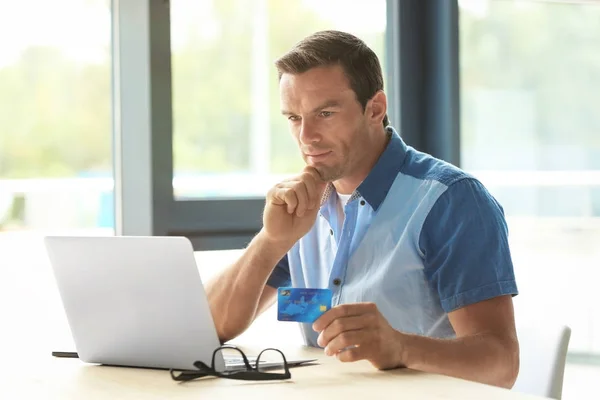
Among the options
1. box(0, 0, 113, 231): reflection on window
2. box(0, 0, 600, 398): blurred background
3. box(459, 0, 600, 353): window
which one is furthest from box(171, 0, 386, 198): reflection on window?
box(459, 0, 600, 353): window

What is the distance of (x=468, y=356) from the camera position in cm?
175

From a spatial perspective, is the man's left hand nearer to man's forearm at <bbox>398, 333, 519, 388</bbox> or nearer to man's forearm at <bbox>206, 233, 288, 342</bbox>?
man's forearm at <bbox>398, 333, 519, 388</bbox>

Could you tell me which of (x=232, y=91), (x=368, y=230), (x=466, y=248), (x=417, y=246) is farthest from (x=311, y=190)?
(x=232, y=91)

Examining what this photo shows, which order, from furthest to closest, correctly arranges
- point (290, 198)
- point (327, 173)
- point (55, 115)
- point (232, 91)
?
point (232, 91)
point (55, 115)
point (327, 173)
point (290, 198)

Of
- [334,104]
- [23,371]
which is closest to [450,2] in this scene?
[334,104]

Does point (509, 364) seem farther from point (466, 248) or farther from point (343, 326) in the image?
point (343, 326)

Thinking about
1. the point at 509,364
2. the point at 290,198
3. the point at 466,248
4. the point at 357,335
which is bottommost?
the point at 509,364

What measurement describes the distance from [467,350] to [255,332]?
1.60m

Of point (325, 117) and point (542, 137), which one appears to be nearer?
point (325, 117)

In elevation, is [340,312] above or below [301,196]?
below

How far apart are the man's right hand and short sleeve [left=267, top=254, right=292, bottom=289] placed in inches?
8.6

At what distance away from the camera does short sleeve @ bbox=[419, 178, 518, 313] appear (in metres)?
1.94

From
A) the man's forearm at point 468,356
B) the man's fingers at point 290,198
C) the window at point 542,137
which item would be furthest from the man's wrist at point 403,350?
the window at point 542,137

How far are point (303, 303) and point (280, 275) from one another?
30.7 inches
